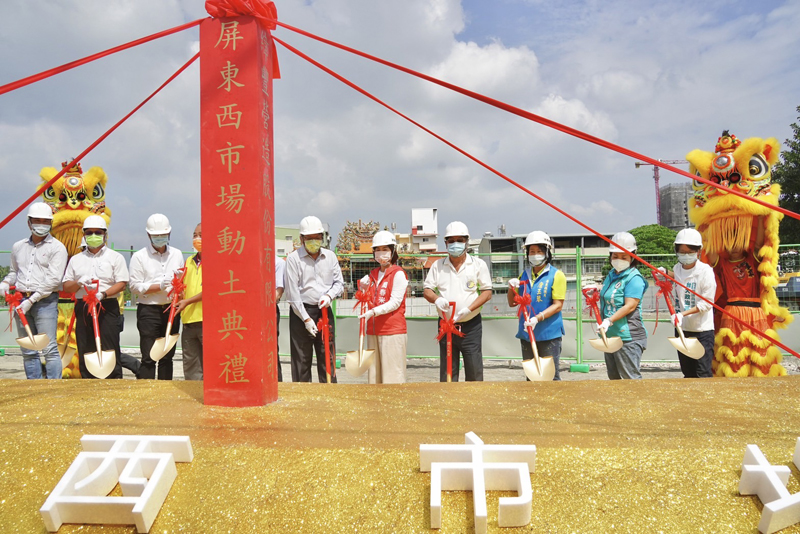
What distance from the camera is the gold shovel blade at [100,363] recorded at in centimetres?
390

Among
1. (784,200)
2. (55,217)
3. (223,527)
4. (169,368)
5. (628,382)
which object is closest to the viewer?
(223,527)

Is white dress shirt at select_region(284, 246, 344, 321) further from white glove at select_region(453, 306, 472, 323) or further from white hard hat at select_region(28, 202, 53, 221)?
white hard hat at select_region(28, 202, 53, 221)

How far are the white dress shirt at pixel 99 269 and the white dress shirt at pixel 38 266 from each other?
101 millimetres

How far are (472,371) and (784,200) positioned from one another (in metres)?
16.6

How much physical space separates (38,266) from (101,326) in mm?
817

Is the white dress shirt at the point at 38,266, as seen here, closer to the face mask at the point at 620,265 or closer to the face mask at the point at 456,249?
the face mask at the point at 456,249

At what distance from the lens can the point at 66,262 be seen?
511cm

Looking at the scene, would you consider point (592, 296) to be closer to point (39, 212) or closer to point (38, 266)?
point (38, 266)

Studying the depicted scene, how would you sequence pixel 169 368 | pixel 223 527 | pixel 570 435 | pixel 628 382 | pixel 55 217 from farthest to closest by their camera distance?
pixel 55 217
pixel 169 368
pixel 628 382
pixel 570 435
pixel 223 527

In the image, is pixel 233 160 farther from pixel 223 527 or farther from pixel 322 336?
pixel 322 336

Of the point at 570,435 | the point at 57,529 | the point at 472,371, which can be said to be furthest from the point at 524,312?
the point at 57,529

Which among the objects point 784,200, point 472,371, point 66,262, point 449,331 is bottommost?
point 472,371

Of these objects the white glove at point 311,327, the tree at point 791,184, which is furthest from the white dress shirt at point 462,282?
the tree at point 791,184

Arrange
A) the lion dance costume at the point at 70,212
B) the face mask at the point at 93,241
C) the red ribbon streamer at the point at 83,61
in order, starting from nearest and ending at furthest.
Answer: the red ribbon streamer at the point at 83,61, the face mask at the point at 93,241, the lion dance costume at the point at 70,212
